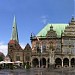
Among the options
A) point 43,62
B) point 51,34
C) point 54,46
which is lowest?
point 43,62

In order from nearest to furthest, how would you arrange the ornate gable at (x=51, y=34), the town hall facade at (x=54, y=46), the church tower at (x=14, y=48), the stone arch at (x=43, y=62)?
the town hall facade at (x=54, y=46) → the stone arch at (x=43, y=62) → the ornate gable at (x=51, y=34) → the church tower at (x=14, y=48)

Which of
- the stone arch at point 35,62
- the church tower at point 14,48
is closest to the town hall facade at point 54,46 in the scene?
the stone arch at point 35,62

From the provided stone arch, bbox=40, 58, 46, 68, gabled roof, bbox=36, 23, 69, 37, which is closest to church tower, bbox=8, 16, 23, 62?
gabled roof, bbox=36, 23, 69, 37

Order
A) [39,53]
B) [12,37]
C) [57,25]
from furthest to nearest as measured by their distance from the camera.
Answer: [12,37] < [57,25] < [39,53]

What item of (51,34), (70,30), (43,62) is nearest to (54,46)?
(51,34)

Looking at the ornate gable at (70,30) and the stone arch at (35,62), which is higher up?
the ornate gable at (70,30)

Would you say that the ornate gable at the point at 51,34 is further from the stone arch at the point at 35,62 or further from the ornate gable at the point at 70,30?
the stone arch at the point at 35,62

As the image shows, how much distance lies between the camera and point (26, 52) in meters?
121

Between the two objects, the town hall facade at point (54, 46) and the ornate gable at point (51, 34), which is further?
the ornate gable at point (51, 34)

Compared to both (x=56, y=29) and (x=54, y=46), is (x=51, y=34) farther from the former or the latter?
(x=56, y=29)

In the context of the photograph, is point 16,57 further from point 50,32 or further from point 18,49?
point 50,32

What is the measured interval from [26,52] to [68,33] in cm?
2143

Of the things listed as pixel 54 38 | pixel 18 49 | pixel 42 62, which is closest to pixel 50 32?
pixel 54 38

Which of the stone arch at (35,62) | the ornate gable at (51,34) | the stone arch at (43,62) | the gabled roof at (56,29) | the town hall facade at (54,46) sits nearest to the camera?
the town hall facade at (54,46)
